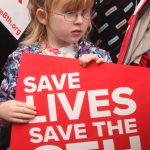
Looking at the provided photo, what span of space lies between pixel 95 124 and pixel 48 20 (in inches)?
15.6

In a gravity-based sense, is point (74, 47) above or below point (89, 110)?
above

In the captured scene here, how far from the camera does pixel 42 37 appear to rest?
1.45m

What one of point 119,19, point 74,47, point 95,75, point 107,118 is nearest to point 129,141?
point 107,118

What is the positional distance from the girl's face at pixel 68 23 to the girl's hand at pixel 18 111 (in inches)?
11.0

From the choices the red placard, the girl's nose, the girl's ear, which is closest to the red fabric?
the red placard

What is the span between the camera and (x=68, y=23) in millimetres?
1316

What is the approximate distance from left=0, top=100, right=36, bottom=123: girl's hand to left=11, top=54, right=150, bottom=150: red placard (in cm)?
2

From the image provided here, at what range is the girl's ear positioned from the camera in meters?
1.39

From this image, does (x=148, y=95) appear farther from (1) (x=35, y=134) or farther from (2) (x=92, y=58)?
(1) (x=35, y=134)

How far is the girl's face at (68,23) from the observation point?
131cm

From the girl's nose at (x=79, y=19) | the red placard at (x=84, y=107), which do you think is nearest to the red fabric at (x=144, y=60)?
the red placard at (x=84, y=107)

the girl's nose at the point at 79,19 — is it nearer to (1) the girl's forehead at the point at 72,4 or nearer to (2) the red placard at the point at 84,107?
(1) the girl's forehead at the point at 72,4

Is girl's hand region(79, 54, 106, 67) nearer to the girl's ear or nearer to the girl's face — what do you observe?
the girl's face

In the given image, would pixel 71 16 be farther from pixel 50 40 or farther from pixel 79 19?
pixel 50 40
